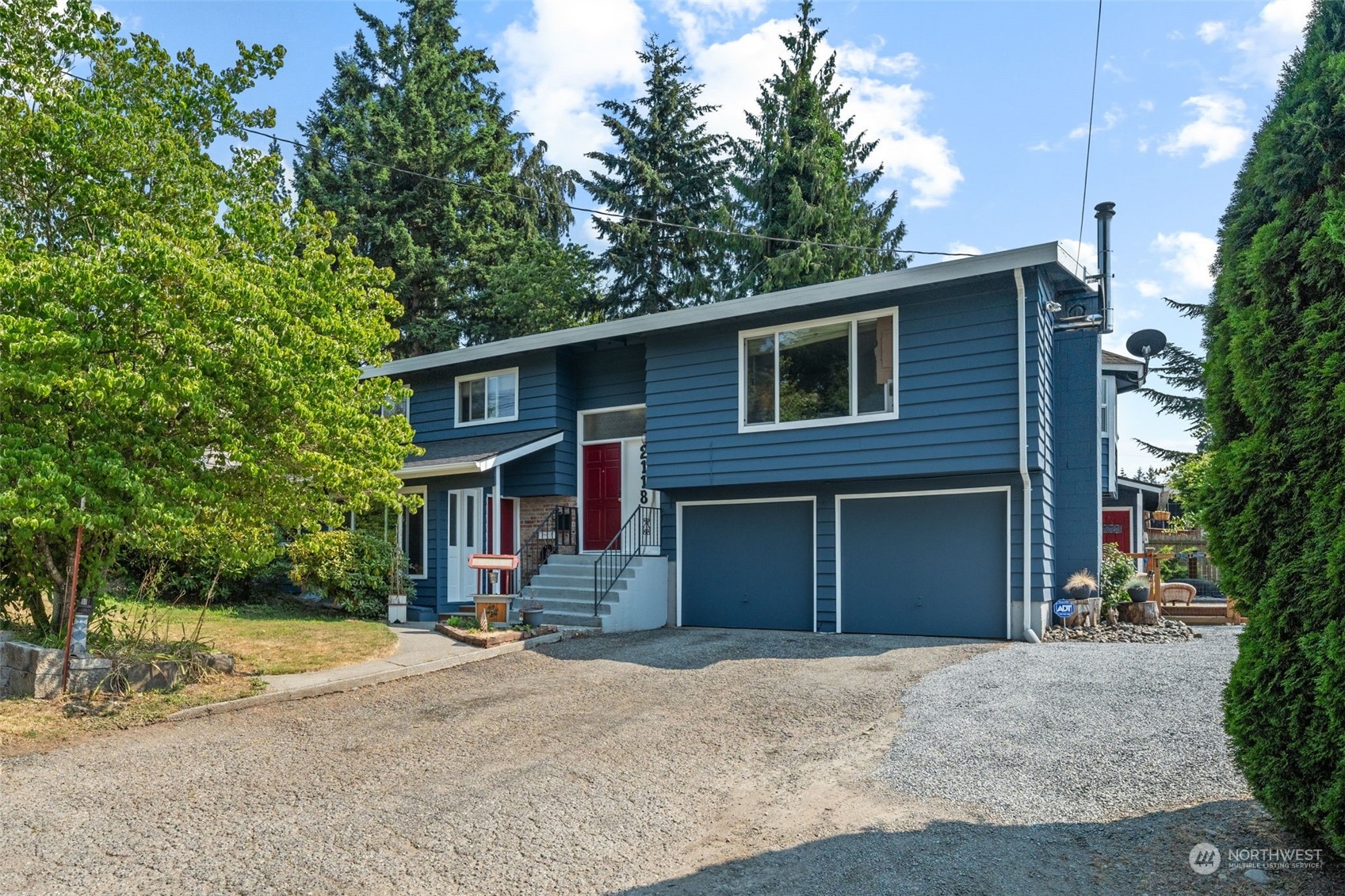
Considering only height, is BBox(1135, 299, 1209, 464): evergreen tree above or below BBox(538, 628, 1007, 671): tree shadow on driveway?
above

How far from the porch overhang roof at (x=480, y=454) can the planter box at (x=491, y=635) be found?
2.82 meters

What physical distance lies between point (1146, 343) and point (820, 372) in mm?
5503

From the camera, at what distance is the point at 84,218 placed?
8.68 meters

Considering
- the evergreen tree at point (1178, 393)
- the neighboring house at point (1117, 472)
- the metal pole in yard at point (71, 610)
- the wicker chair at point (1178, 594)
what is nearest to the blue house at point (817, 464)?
the neighboring house at point (1117, 472)

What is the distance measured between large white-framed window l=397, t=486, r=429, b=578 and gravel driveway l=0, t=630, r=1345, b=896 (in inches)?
275

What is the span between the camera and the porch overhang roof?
13.6 metres

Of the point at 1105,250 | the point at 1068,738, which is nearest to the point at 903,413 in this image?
the point at 1105,250

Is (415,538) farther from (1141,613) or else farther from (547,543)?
(1141,613)

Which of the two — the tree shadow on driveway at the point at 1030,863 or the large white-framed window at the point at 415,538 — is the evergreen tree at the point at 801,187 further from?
the tree shadow on driveway at the point at 1030,863

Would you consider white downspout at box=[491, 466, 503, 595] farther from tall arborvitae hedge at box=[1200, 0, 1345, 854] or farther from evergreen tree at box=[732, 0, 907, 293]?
tall arborvitae hedge at box=[1200, 0, 1345, 854]

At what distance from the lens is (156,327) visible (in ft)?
23.9

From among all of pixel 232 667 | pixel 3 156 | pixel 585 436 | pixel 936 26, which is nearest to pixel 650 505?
pixel 585 436

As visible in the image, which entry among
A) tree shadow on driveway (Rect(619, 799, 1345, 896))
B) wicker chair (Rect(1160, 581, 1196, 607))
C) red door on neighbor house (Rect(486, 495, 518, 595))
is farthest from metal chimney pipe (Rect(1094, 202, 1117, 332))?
red door on neighbor house (Rect(486, 495, 518, 595))

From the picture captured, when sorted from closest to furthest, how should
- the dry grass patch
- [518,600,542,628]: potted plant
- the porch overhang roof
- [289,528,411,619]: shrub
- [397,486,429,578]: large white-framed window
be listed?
1. the dry grass patch
2. [518,600,542,628]: potted plant
3. the porch overhang roof
4. [289,528,411,619]: shrub
5. [397,486,429,578]: large white-framed window
